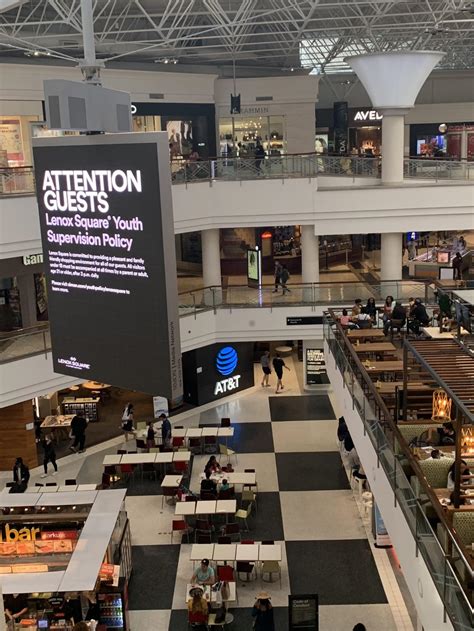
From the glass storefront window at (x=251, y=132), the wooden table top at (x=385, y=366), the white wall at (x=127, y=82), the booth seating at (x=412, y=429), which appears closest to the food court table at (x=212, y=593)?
the booth seating at (x=412, y=429)

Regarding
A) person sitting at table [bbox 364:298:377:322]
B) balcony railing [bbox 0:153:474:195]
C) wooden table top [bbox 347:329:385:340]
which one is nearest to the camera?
wooden table top [bbox 347:329:385:340]

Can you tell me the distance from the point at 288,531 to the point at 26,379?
726 centimetres

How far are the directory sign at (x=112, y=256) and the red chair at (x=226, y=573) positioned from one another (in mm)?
7151

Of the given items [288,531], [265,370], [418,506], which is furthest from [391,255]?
[418,506]

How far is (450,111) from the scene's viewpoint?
3878 cm

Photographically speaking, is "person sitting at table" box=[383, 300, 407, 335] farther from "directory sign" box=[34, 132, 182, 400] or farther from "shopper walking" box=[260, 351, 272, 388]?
"directory sign" box=[34, 132, 182, 400]

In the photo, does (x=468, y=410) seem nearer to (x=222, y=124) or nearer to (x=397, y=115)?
(x=397, y=115)

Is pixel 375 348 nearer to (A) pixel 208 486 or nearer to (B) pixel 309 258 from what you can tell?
(A) pixel 208 486

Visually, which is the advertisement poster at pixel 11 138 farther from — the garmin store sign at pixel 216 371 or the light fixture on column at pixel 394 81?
the light fixture on column at pixel 394 81

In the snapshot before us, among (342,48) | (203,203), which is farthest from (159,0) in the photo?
(342,48)

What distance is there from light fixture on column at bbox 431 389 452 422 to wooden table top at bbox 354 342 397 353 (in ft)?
16.1

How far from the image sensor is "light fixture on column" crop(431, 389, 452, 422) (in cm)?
1161

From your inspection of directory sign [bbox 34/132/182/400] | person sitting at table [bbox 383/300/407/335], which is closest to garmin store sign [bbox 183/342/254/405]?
person sitting at table [bbox 383/300/407/335]

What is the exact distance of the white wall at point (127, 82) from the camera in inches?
935
